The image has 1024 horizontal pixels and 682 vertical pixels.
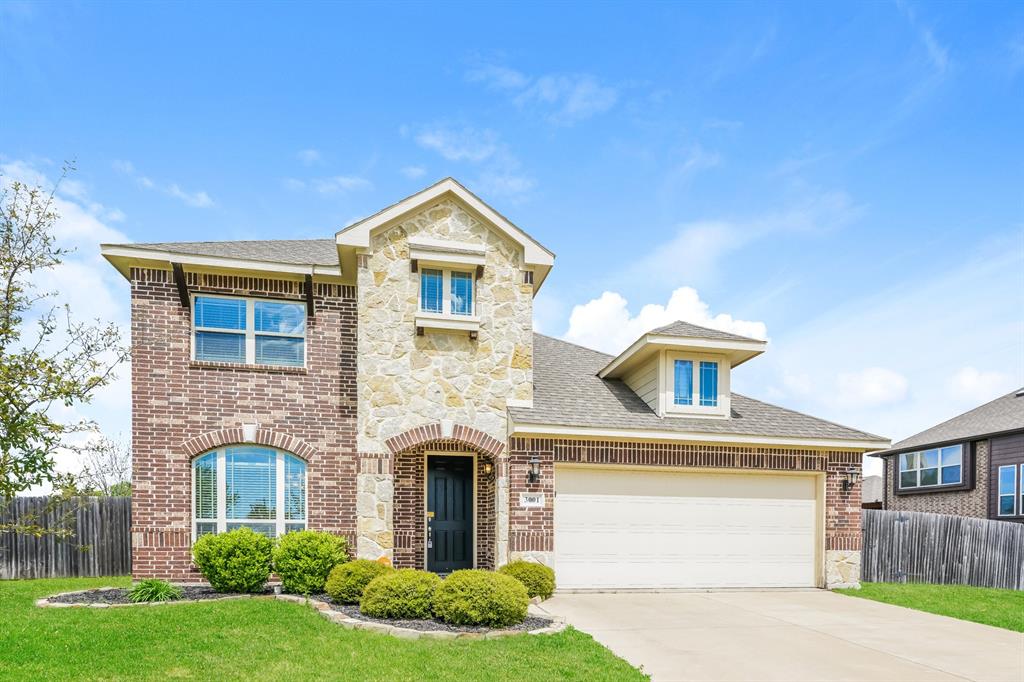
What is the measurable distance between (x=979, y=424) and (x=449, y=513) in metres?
18.9

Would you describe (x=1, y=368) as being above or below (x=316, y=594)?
above

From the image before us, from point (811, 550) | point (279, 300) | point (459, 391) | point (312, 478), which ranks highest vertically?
point (279, 300)

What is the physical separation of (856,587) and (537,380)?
7528 mm

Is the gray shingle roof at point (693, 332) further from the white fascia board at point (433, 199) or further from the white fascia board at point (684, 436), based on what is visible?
the white fascia board at point (433, 199)

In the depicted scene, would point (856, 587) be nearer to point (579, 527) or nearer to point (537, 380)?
point (579, 527)

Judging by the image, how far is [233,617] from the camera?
30.5ft

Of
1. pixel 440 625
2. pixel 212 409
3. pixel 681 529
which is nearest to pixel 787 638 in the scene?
pixel 440 625

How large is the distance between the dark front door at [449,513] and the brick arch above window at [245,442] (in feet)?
7.87

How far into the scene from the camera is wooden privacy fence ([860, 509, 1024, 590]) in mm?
17141

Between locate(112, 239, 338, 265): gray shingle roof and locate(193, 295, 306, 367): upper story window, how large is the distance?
815mm

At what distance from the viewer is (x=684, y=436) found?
1342cm

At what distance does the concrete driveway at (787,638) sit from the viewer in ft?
25.0

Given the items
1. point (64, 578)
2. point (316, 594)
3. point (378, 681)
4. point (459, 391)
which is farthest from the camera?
point (64, 578)

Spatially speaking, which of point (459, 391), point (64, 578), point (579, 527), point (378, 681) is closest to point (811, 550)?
point (579, 527)
